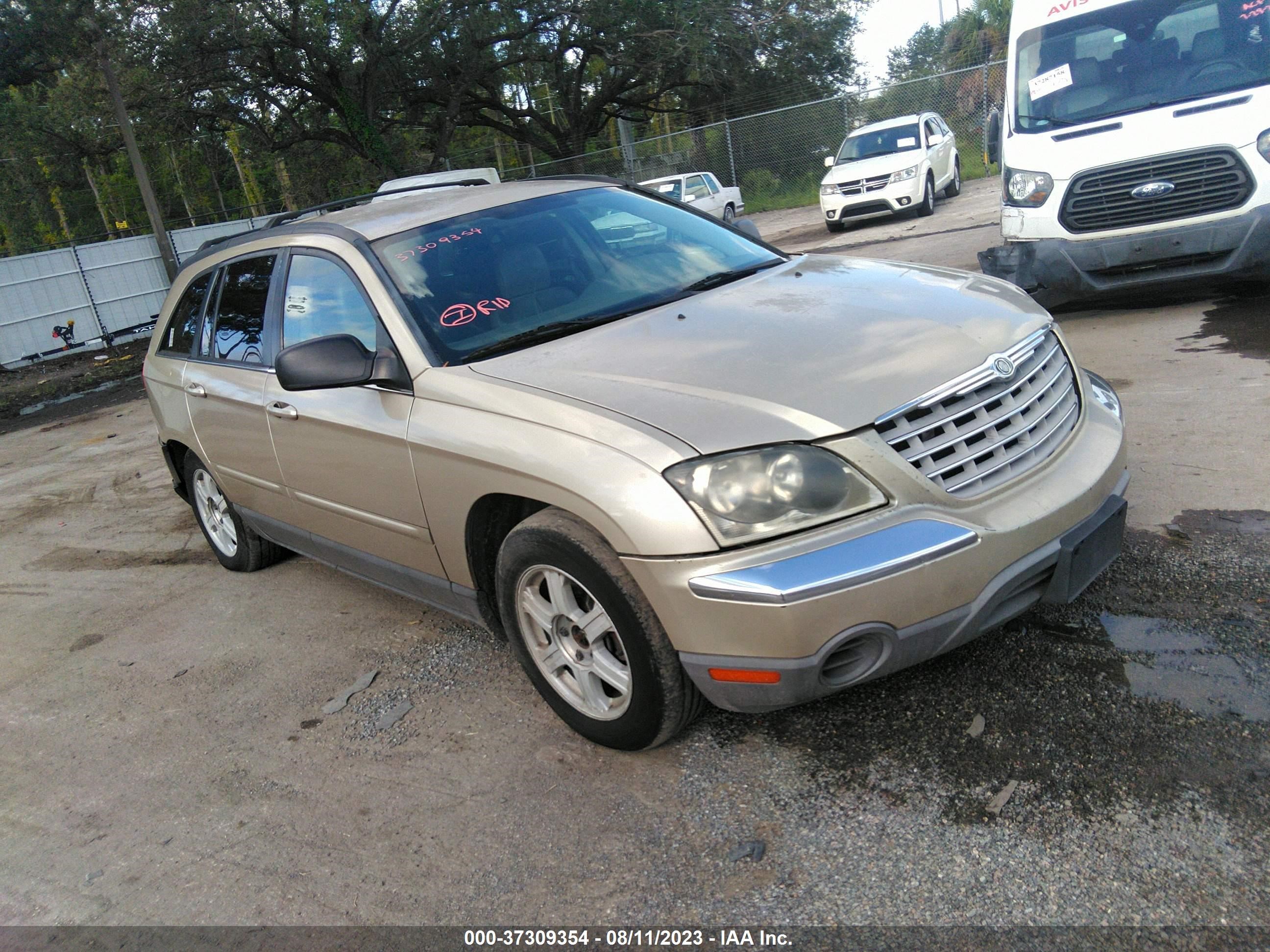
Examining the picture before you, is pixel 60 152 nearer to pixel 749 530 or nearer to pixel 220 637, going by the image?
pixel 220 637

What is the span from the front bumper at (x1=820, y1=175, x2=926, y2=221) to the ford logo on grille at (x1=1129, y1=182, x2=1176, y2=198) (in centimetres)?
1050

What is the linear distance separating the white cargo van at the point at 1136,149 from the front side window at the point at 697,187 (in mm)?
12633

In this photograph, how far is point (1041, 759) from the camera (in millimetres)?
2656

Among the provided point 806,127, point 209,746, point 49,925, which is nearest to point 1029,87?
point 209,746

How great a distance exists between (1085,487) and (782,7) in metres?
27.5

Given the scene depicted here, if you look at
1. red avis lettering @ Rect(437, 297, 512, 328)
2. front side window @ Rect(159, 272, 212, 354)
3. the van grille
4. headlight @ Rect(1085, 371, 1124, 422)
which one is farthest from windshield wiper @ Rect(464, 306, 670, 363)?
the van grille

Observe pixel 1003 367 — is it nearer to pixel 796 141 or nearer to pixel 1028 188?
pixel 1028 188

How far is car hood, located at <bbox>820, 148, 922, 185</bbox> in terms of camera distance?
16688 mm

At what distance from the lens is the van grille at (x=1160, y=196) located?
628 cm

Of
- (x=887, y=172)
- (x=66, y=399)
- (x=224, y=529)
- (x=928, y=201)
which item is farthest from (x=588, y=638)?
(x=928, y=201)

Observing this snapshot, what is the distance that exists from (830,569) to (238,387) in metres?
2.97

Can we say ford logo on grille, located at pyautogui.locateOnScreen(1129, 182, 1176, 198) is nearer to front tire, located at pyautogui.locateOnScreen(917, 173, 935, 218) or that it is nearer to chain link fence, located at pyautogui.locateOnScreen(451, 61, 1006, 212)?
front tire, located at pyautogui.locateOnScreen(917, 173, 935, 218)

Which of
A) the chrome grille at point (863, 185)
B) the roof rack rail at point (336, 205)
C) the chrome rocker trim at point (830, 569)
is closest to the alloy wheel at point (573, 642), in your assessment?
the chrome rocker trim at point (830, 569)

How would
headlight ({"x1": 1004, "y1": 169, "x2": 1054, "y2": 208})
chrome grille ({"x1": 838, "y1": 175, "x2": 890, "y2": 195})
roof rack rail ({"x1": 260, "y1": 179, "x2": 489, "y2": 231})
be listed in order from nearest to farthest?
Answer: roof rack rail ({"x1": 260, "y1": 179, "x2": 489, "y2": 231}), headlight ({"x1": 1004, "y1": 169, "x2": 1054, "y2": 208}), chrome grille ({"x1": 838, "y1": 175, "x2": 890, "y2": 195})
